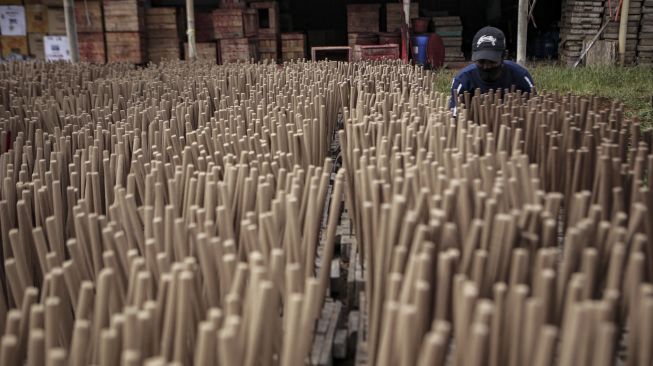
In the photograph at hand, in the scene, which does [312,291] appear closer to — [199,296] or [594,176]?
[199,296]

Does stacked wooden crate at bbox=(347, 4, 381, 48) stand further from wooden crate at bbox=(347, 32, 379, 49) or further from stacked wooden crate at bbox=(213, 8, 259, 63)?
stacked wooden crate at bbox=(213, 8, 259, 63)

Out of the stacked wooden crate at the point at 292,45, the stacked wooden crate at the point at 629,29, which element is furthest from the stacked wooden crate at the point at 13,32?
the stacked wooden crate at the point at 629,29

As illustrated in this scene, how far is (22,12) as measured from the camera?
34.7ft

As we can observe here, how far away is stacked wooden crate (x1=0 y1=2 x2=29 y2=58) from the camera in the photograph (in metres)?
10.6

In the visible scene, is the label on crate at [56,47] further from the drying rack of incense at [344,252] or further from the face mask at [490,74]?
the drying rack of incense at [344,252]

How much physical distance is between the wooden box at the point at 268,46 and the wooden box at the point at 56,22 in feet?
10.7

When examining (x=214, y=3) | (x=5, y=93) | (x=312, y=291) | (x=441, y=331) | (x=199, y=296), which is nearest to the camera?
(x=441, y=331)

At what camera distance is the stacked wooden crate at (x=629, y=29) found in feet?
30.3

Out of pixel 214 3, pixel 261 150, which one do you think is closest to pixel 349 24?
pixel 214 3

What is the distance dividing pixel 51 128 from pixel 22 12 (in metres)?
9.29

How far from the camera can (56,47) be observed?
412 inches

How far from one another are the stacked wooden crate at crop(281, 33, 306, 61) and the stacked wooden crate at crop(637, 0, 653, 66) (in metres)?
5.25

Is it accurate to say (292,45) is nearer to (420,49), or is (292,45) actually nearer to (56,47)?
(420,49)

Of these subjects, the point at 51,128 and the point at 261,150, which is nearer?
the point at 261,150
